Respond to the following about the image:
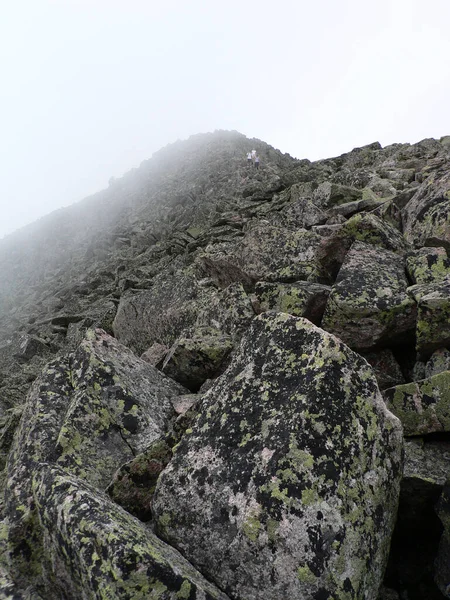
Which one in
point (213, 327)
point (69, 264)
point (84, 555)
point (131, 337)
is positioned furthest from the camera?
point (69, 264)

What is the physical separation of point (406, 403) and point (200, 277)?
7.93 meters

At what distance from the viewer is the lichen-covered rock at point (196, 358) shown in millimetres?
7906

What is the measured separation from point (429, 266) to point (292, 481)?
17.3ft

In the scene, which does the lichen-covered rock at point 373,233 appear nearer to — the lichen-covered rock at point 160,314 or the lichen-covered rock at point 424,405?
the lichen-covered rock at point 160,314

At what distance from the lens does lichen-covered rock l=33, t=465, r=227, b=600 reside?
136 inches

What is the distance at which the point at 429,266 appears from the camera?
765 cm

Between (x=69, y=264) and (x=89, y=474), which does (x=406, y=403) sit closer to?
(x=89, y=474)

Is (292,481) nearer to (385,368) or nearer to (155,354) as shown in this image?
(385,368)

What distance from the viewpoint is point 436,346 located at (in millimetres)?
6168

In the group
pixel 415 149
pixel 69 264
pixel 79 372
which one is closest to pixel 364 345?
pixel 79 372

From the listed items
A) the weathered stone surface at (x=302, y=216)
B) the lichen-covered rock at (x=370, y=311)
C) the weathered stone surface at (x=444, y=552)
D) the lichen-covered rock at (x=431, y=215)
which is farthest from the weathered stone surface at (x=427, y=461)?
the weathered stone surface at (x=302, y=216)

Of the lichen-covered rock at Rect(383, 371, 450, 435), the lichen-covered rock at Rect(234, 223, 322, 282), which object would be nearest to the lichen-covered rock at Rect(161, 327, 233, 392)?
the lichen-covered rock at Rect(234, 223, 322, 282)

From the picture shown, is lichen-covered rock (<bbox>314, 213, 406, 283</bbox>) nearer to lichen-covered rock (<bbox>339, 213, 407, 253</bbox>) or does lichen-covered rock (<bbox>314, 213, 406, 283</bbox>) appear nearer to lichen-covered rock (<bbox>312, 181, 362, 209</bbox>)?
lichen-covered rock (<bbox>339, 213, 407, 253</bbox>)

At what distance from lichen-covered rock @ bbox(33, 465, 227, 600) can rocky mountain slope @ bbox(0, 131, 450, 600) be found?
0.06 feet
